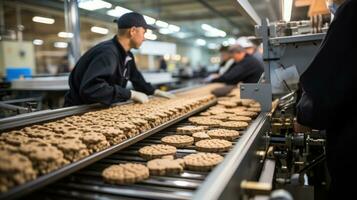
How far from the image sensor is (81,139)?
4.39 feet

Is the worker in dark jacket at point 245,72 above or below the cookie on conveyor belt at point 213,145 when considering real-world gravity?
above

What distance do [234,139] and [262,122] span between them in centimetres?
33

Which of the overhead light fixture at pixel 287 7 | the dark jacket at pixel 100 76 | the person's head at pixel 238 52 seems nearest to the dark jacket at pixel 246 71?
the person's head at pixel 238 52

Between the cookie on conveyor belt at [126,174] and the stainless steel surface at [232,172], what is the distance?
13.0 inches

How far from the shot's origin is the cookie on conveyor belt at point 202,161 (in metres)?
1.30

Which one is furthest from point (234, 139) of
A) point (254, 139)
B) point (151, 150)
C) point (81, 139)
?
point (81, 139)

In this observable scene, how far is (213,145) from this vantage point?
156 cm

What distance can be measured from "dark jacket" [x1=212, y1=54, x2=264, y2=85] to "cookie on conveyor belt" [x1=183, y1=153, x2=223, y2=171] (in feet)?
10.2

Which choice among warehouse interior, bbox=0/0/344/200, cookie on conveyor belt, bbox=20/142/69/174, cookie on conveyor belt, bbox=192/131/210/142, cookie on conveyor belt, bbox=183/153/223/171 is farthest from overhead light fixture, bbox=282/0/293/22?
cookie on conveyor belt, bbox=20/142/69/174

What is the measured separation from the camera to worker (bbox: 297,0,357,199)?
1.36 meters

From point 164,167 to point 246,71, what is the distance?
336 centimetres

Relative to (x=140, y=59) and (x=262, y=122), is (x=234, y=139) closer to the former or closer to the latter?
(x=262, y=122)

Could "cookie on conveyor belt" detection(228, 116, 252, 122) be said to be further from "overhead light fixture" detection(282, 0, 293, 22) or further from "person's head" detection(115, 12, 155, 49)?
"person's head" detection(115, 12, 155, 49)

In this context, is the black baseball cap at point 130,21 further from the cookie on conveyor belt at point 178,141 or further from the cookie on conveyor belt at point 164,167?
the cookie on conveyor belt at point 164,167
